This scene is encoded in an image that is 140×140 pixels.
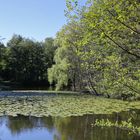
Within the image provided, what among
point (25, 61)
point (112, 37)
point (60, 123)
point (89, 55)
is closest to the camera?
point (112, 37)

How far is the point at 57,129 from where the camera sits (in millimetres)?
14281

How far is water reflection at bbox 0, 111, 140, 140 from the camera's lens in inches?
502

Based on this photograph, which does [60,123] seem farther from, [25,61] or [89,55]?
[25,61]

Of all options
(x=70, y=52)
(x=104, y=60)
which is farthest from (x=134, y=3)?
(x=70, y=52)

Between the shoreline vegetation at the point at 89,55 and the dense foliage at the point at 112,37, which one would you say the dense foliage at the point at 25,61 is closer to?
the shoreline vegetation at the point at 89,55

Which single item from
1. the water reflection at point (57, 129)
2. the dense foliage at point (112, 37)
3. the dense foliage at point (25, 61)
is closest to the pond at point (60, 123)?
the water reflection at point (57, 129)

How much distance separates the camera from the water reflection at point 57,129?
12758mm

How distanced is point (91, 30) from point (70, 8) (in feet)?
1.91

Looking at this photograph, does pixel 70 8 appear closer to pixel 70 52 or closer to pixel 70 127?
pixel 70 127

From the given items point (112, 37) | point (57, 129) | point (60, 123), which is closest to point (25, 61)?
point (60, 123)

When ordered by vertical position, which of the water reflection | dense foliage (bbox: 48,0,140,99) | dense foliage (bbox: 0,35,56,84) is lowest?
the water reflection

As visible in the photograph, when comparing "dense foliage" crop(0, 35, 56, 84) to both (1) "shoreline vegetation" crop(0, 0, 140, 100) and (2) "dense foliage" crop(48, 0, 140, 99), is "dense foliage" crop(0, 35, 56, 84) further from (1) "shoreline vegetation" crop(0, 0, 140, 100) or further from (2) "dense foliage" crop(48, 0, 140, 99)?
(2) "dense foliage" crop(48, 0, 140, 99)

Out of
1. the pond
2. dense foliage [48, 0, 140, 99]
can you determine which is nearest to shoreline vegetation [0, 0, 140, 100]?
dense foliage [48, 0, 140, 99]

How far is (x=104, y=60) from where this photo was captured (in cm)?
625
